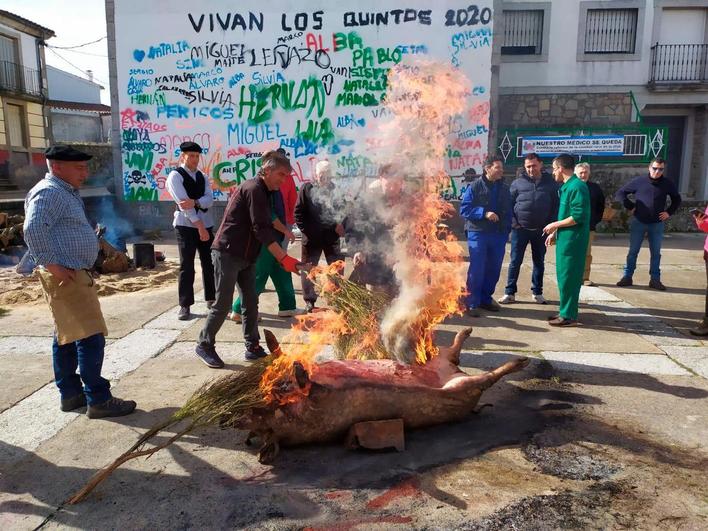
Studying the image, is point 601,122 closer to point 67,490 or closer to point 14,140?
point 67,490

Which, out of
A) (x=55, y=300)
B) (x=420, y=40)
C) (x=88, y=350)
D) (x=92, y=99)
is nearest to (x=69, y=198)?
(x=55, y=300)

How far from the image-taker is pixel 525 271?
9.89m

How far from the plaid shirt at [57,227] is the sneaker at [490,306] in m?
5.09

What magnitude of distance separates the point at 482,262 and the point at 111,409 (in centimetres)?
481

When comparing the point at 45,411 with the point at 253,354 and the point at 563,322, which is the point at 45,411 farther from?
the point at 563,322

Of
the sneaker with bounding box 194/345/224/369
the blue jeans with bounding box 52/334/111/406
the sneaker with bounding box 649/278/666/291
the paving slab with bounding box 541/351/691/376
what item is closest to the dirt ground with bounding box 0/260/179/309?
the sneaker with bounding box 194/345/224/369

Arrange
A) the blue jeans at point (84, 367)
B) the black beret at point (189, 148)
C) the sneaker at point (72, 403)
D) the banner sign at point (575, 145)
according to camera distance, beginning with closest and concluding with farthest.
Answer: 1. the blue jeans at point (84, 367)
2. the sneaker at point (72, 403)
3. the black beret at point (189, 148)
4. the banner sign at point (575, 145)

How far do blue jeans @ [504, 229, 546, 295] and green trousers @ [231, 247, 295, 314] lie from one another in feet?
10.5

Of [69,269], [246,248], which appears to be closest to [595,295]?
[246,248]

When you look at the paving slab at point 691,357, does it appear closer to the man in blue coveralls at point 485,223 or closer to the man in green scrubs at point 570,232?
the man in green scrubs at point 570,232

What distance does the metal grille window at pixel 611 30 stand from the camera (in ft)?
57.8

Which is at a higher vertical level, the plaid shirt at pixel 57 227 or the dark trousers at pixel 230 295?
the plaid shirt at pixel 57 227

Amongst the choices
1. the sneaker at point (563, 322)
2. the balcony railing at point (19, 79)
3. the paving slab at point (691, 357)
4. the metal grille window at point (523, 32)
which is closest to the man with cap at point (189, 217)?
the sneaker at point (563, 322)

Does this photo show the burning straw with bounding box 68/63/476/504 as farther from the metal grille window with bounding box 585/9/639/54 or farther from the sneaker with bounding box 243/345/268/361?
the metal grille window with bounding box 585/9/639/54
